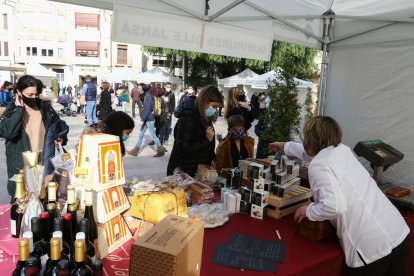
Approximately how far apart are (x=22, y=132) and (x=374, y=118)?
11.9ft

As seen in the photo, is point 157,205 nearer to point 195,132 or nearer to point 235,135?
point 195,132

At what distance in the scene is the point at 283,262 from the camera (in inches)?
64.5

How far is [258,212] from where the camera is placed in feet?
7.19

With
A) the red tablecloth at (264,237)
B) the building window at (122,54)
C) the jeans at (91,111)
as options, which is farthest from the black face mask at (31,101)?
the building window at (122,54)

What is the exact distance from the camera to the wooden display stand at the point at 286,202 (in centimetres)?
220

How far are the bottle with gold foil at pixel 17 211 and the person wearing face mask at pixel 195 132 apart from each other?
1509 millimetres

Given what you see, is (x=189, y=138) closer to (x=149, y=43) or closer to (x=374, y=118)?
(x=149, y=43)

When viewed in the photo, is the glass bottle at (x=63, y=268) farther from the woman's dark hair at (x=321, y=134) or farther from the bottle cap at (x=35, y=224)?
the woman's dark hair at (x=321, y=134)

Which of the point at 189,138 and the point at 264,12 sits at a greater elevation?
the point at 264,12

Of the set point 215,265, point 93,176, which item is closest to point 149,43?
point 93,176

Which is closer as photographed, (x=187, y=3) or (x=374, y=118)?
(x=187, y=3)

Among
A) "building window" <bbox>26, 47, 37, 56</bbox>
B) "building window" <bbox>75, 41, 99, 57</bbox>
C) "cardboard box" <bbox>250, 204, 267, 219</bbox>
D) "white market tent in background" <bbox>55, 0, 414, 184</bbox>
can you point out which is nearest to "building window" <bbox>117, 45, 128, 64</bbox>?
"building window" <bbox>75, 41, 99, 57</bbox>

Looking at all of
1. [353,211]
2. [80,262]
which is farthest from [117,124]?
[353,211]

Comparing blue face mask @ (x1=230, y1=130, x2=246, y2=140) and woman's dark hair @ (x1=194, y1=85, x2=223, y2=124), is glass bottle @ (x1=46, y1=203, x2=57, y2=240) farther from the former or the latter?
blue face mask @ (x1=230, y1=130, x2=246, y2=140)
